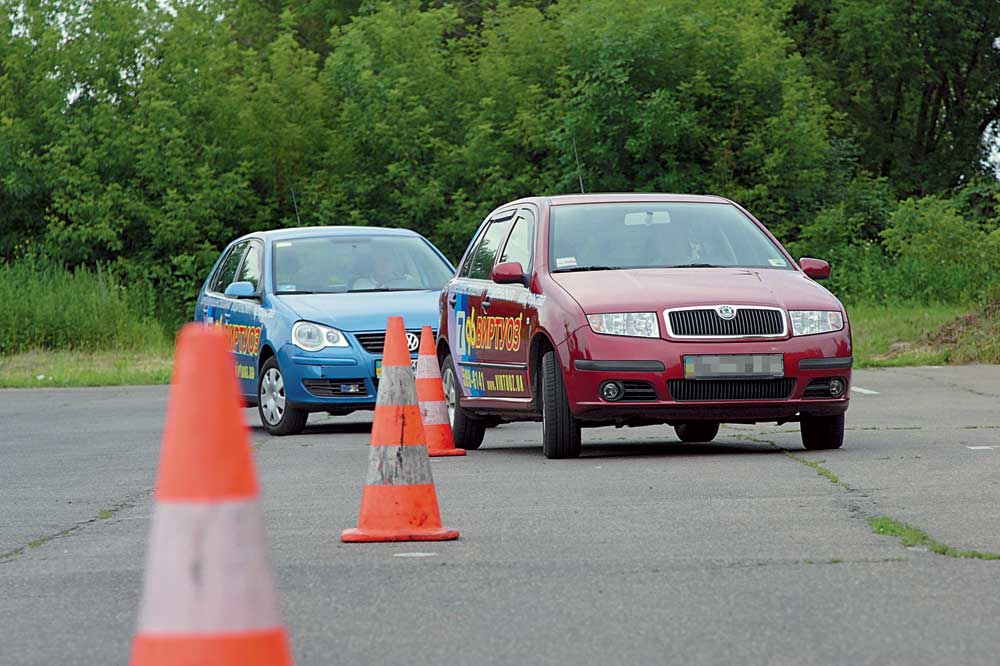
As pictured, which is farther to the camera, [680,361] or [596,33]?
[596,33]

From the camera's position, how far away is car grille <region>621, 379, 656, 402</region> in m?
10.7

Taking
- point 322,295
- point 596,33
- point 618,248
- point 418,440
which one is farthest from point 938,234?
point 418,440

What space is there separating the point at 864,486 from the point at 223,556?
20.5 ft

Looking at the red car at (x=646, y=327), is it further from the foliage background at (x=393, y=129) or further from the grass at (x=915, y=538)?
the foliage background at (x=393, y=129)

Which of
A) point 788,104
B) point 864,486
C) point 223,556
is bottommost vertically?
point 864,486

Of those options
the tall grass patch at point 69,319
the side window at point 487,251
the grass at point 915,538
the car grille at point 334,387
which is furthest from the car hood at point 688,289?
the tall grass patch at point 69,319

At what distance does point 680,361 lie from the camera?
35.1ft

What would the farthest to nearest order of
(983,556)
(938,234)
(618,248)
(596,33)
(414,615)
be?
(596,33)
(938,234)
(618,248)
(983,556)
(414,615)

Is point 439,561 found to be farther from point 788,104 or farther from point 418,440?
point 788,104

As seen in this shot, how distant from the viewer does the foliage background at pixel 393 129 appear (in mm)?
33594

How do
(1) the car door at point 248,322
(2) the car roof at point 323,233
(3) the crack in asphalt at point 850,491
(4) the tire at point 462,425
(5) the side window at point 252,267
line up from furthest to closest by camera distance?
(2) the car roof at point 323,233 → (5) the side window at point 252,267 → (1) the car door at point 248,322 → (4) the tire at point 462,425 → (3) the crack in asphalt at point 850,491

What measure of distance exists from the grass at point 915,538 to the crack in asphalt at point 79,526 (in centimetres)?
335

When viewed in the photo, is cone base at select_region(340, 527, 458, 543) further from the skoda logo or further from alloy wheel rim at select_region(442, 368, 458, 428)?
alloy wheel rim at select_region(442, 368, 458, 428)

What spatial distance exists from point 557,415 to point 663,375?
2.46ft
